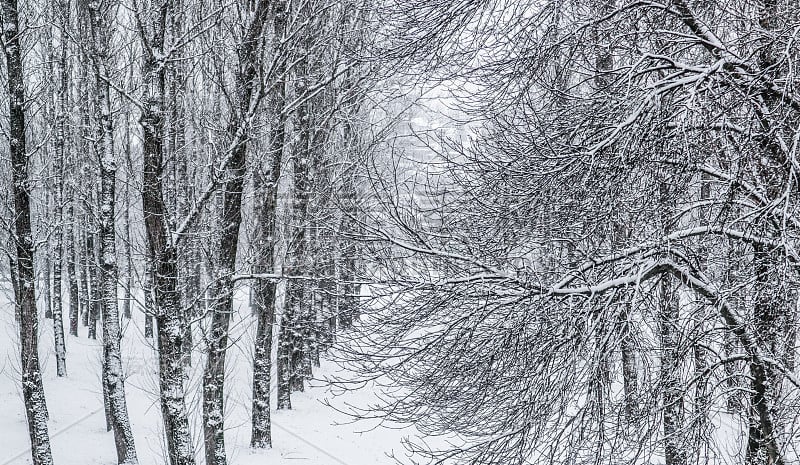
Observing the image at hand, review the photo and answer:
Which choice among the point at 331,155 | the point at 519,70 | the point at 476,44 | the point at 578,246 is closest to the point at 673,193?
the point at 578,246

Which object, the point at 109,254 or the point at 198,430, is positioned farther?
the point at 198,430

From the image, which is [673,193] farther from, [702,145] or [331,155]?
[331,155]

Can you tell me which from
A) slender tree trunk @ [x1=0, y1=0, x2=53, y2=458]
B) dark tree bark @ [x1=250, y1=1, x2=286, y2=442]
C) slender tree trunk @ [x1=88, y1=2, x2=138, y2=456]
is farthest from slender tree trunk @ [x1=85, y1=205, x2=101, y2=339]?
slender tree trunk @ [x1=0, y1=0, x2=53, y2=458]

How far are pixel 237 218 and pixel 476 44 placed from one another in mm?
4364

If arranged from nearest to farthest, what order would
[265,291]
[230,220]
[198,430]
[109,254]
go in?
[230,220], [109,254], [265,291], [198,430]

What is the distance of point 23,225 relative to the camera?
33.4ft

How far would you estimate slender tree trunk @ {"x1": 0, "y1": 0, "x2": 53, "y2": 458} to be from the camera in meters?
10.0

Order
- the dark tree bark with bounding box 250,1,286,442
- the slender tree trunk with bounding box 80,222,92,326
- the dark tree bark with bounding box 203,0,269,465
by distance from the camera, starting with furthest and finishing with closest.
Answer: the slender tree trunk with bounding box 80,222,92,326
the dark tree bark with bounding box 250,1,286,442
the dark tree bark with bounding box 203,0,269,465

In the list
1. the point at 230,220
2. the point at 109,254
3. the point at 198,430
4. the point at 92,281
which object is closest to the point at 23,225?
the point at 109,254

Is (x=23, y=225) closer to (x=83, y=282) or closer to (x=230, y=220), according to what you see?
(x=230, y=220)

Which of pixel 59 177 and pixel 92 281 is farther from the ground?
pixel 59 177

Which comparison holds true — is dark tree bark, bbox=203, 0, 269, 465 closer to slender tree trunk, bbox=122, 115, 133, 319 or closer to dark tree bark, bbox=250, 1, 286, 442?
slender tree trunk, bbox=122, 115, 133, 319

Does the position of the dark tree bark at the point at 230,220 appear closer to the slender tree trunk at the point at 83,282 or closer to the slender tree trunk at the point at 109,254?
the slender tree trunk at the point at 109,254

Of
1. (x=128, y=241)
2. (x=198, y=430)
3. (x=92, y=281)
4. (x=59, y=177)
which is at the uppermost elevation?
(x=59, y=177)
